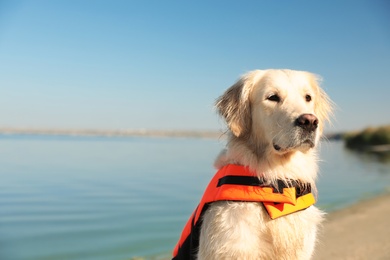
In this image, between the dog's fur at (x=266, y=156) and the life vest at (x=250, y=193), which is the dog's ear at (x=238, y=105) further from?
the life vest at (x=250, y=193)

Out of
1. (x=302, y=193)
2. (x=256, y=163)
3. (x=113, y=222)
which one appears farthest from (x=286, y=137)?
(x=113, y=222)

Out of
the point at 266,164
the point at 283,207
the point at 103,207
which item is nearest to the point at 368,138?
the point at 103,207

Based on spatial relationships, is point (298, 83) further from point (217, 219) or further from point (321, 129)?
point (217, 219)

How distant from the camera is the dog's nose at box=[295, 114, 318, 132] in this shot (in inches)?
122

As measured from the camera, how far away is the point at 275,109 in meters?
3.37

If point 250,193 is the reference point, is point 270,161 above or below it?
above

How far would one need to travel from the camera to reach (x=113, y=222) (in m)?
9.10

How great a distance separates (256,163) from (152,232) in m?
5.58

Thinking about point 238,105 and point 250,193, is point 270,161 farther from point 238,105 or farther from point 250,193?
point 238,105

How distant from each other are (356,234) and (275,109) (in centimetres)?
440

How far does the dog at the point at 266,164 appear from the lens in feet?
10.2

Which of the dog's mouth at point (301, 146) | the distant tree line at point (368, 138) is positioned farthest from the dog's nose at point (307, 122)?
the distant tree line at point (368, 138)

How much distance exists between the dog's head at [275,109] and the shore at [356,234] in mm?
1493

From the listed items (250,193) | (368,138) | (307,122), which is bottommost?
(368,138)
